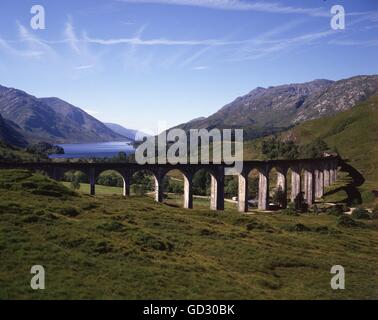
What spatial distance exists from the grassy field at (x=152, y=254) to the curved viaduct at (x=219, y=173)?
1660 cm

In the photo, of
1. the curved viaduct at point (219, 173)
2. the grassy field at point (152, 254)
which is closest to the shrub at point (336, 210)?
the curved viaduct at point (219, 173)

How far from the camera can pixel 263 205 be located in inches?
3762

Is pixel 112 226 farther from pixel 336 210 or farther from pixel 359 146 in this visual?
pixel 359 146

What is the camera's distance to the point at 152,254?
3366cm

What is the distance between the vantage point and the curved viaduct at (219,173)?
242 feet

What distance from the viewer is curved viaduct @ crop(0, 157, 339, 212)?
7362 centimetres

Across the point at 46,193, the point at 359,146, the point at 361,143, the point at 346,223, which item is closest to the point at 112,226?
the point at 46,193

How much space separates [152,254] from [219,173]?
52.8 meters

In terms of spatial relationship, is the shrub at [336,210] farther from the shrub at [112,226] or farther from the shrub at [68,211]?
the shrub at [68,211]

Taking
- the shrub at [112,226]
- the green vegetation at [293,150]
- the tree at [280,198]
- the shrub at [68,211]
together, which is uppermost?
the green vegetation at [293,150]

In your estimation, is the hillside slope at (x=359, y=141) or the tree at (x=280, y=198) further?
the hillside slope at (x=359, y=141)

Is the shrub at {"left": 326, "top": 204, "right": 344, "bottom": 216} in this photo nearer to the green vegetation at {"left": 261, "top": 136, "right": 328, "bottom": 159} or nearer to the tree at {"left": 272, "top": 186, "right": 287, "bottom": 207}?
the tree at {"left": 272, "top": 186, "right": 287, "bottom": 207}
